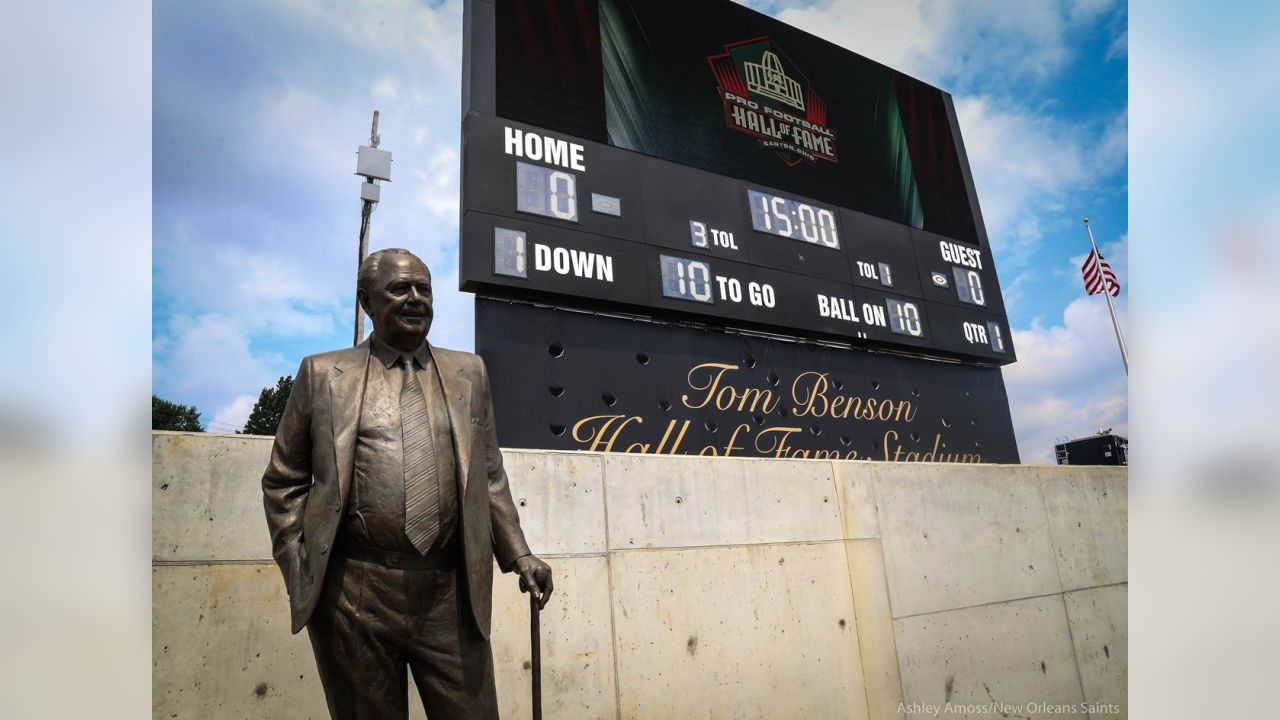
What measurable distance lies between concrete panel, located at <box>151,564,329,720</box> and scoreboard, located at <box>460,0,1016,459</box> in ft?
6.99

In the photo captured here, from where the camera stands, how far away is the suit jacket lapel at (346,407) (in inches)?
76.0

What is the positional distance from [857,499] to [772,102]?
537 centimetres

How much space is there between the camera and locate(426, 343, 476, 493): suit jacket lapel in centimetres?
205

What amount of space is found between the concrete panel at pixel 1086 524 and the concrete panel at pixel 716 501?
239 cm

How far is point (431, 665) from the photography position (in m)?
1.98

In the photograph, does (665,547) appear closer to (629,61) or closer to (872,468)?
(872,468)

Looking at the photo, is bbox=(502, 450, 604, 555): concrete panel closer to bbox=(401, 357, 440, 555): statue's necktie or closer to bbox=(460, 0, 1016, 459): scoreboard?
bbox=(460, 0, 1016, 459): scoreboard

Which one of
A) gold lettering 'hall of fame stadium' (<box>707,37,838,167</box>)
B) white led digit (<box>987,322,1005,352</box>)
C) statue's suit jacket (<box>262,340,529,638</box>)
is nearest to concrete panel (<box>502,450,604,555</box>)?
statue's suit jacket (<box>262,340,529,638</box>)

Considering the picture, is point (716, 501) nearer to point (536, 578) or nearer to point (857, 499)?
point (857, 499)

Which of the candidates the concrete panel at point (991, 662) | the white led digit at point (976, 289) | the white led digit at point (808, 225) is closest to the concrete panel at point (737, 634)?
the concrete panel at point (991, 662)

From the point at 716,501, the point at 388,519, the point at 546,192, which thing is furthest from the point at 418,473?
the point at 546,192

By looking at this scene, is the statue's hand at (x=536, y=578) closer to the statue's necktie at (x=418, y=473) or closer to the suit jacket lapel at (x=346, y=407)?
the statue's necktie at (x=418, y=473)
